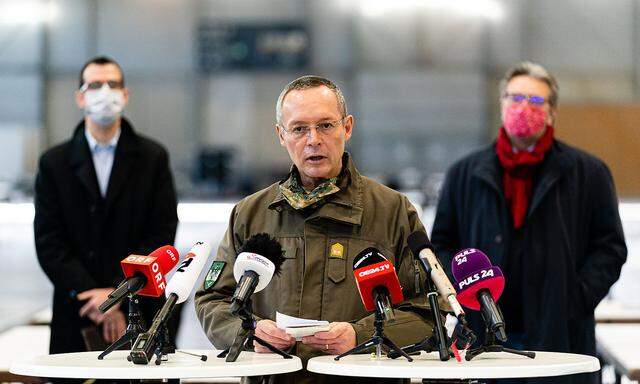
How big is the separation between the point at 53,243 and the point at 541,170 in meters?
1.97

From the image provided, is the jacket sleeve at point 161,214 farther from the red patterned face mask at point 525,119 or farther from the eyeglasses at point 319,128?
the eyeglasses at point 319,128

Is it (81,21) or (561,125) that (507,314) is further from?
(81,21)

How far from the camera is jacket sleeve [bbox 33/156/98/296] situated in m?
4.41

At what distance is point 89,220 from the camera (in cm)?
453

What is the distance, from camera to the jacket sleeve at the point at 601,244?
13.1 feet

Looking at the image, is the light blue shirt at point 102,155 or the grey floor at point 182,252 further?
the grey floor at point 182,252

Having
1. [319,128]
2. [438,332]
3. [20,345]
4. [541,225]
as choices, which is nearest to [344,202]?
[319,128]

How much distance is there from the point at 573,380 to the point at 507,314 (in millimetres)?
326

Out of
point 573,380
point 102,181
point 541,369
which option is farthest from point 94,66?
point 541,369

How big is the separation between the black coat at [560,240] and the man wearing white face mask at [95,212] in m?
1.29

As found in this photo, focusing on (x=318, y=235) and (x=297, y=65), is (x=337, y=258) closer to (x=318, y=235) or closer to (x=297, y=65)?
(x=318, y=235)

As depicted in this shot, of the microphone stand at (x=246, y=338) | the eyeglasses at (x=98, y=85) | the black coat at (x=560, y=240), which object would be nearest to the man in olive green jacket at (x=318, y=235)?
the microphone stand at (x=246, y=338)

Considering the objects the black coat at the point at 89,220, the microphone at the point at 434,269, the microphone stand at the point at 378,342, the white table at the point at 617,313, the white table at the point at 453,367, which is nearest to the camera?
the white table at the point at 453,367

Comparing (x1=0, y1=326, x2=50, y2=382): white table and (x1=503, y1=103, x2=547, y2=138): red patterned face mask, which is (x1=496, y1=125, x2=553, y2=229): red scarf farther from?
(x1=0, y1=326, x2=50, y2=382): white table
